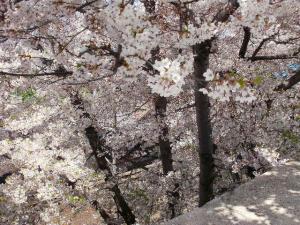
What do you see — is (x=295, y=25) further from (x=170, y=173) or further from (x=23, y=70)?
(x=23, y=70)

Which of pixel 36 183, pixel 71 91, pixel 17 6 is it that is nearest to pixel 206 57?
pixel 17 6

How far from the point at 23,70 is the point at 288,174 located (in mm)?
6356

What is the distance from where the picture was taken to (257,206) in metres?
5.40

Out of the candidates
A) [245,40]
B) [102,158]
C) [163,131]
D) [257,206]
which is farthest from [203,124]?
[102,158]

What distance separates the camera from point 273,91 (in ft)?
23.6

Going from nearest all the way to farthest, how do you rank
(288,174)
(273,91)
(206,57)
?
(206,57), (288,174), (273,91)

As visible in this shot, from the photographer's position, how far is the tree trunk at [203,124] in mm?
5777

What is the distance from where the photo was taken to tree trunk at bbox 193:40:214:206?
5.78 meters

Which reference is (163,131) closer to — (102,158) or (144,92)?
(144,92)

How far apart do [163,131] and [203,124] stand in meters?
3.00

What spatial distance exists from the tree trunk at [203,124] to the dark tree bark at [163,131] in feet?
7.10

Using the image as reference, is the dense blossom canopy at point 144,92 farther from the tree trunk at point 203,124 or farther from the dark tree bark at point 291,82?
the tree trunk at point 203,124

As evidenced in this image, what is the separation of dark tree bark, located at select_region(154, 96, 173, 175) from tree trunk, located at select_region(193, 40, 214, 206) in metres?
2.16

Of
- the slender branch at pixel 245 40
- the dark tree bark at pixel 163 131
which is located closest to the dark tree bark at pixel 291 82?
the slender branch at pixel 245 40
